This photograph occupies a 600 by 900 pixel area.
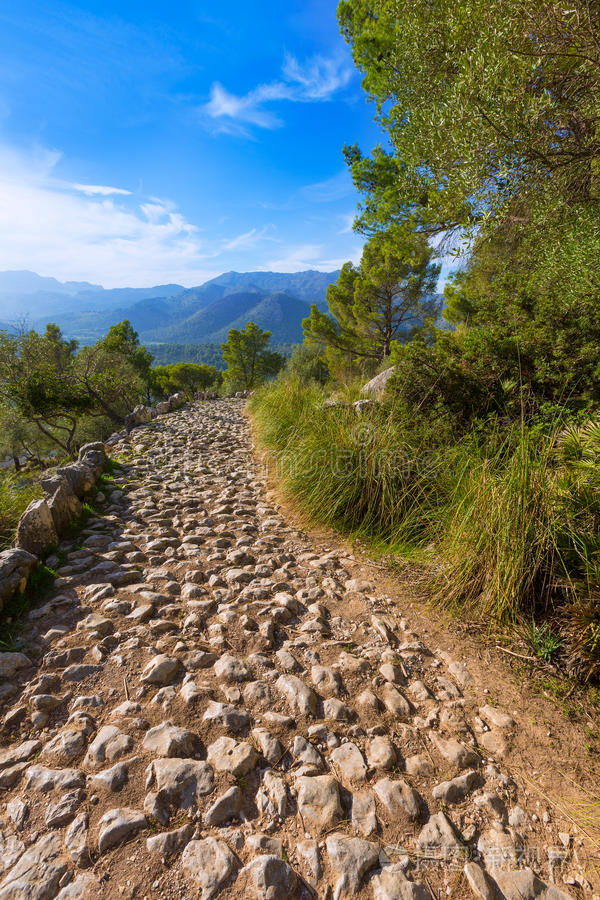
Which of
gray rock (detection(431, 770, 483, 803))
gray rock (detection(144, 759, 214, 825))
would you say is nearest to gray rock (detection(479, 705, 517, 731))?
gray rock (detection(431, 770, 483, 803))

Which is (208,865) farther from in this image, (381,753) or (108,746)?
(381,753)

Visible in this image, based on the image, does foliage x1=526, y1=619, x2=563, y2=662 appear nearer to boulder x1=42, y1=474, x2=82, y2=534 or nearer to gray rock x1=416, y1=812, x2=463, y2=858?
gray rock x1=416, y1=812, x2=463, y2=858

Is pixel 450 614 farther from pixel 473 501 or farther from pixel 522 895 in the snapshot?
pixel 522 895

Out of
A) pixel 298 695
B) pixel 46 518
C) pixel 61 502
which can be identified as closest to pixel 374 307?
pixel 61 502

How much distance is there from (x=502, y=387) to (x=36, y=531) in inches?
241

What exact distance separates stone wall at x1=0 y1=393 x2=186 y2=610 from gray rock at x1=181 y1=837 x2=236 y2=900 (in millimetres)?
2506

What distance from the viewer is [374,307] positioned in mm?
19562

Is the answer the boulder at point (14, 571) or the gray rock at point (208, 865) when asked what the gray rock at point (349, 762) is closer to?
the gray rock at point (208, 865)

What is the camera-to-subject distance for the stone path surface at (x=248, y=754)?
1.45 m

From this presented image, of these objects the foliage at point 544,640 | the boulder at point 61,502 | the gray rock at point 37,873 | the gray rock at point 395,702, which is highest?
the boulder at point 61,502

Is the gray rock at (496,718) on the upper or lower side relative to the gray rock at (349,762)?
upper

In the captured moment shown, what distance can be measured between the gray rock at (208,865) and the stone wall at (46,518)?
98.6 inches

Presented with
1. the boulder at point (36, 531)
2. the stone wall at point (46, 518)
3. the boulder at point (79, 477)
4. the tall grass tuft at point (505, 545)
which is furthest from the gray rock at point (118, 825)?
the boulder at point (79, 477)

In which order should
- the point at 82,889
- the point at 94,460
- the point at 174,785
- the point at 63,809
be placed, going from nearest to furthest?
the point at 82,889 → the point at 63,809 → the point at 174,785 → the point at 94,460
